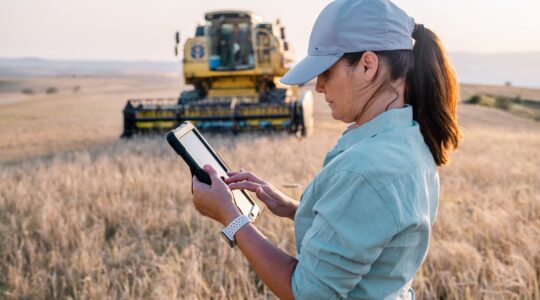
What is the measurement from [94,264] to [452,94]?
2.79m

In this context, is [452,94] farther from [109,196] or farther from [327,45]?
[109,196]

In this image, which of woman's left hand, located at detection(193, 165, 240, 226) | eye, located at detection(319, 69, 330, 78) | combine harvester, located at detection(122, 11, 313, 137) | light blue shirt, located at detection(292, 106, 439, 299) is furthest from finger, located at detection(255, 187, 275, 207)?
combine harvester, located at detection(122, 11, 313, 137)

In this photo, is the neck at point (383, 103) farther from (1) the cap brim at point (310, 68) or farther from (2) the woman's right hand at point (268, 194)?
(2) the woman's right hand at point (268, 194)

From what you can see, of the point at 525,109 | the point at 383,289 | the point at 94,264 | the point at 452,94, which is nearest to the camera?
the point at 383,289

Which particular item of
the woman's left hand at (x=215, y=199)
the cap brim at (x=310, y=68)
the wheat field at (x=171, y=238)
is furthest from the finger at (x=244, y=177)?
the wheat field at (x=171, y=238)

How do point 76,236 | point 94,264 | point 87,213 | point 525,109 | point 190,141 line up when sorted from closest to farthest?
point 190,141 < point 94,264 < point 76,236 < point 87,213 < point 525,109

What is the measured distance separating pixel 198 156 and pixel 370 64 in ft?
2.79

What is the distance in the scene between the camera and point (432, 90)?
163 centimetres

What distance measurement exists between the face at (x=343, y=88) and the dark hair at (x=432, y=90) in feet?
0.42

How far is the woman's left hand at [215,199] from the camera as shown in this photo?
168 cm

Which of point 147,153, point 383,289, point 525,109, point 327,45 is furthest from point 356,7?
point 525,109

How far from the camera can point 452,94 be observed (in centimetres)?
171

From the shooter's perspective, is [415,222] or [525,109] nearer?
[415,222]

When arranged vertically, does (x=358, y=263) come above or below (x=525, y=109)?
above
